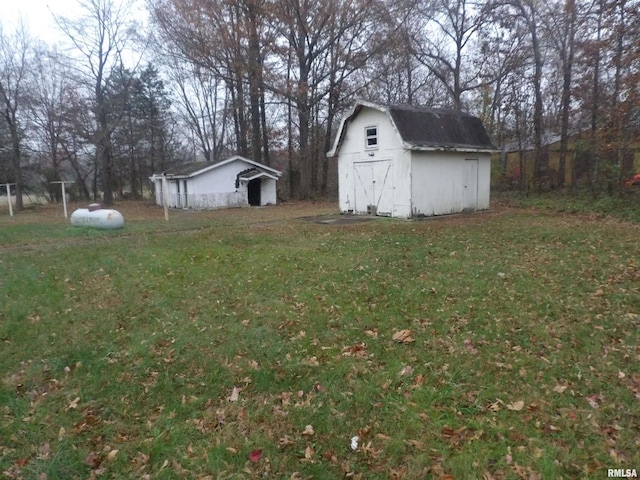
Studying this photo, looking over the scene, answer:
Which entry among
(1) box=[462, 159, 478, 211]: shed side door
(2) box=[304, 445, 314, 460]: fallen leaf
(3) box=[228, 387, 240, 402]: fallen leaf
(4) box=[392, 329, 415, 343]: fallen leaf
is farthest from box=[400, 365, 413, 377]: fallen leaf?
(1) box=[462, 159, 478, 211]: shed side door

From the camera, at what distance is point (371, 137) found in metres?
17.8

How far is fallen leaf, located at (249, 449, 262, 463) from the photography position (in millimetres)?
3346

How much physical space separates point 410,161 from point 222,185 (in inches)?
627

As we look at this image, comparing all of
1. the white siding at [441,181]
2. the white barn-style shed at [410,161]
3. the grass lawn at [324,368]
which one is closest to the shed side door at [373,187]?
the white barn-style shed at [410,161]

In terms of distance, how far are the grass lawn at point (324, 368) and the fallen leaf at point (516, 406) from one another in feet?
0.14

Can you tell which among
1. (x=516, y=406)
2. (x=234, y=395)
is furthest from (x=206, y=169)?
(x=516, y=406)

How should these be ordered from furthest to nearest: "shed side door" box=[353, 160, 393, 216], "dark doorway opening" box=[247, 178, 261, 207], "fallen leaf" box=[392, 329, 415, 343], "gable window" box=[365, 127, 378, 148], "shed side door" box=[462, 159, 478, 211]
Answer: "dark doorway opening" box=[247, 178, 261, 207]
"shed side door" box=[462, 159, 478, 211]
"gable window" box=[365, 127, 378, 148]
"shed side door" box=[353, 160, 393, 216]
"fallen leaf" box=[392, 329, 415, 343]

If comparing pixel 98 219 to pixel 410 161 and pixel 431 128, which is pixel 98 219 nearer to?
pixel 410 161

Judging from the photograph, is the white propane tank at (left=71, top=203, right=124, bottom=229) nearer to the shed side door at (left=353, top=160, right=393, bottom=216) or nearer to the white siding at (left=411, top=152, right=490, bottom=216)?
the shed side door at (left=353, top=160, right=393, bottom=216)

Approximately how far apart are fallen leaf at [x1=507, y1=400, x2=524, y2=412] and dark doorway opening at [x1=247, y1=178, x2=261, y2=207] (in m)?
27.4

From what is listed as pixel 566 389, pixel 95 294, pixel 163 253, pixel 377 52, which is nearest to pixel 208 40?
pixel 377 52

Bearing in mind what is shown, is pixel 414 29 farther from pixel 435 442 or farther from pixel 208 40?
Result: pixel 435 442

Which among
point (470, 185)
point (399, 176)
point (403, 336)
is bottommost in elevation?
point (403, 336)

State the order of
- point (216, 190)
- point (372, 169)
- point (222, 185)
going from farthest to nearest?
point (222, 185)
point (216, 190)
point (372, 169)
